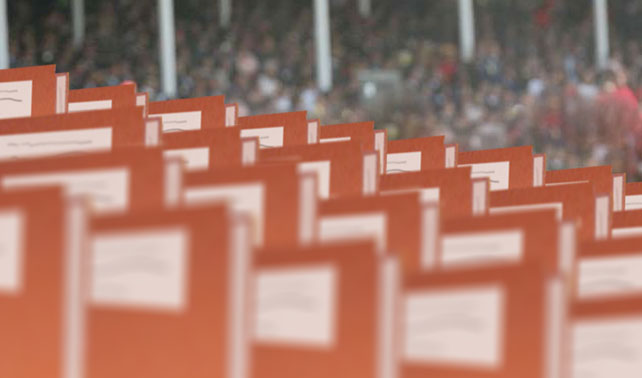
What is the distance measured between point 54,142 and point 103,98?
34.8 inches

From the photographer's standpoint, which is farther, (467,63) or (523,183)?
(467,63)

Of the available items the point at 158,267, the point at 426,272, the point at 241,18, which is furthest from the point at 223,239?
the point at 241,18

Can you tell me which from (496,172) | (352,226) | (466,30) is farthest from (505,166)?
(466,30)

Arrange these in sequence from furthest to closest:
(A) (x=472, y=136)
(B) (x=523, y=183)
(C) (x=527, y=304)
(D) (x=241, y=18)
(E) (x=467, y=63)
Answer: (D) (x=241, y=18) → (E) (x=467, y=63) → (A) (x=472, y=136) → (B) (x=523, y=183) → (C) (x=527, y=304)

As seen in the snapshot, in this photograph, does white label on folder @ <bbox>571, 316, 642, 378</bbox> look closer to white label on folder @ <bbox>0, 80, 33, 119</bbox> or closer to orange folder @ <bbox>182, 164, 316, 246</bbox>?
orange folder @ <bbox>182, 164, 316, 246</bbox>

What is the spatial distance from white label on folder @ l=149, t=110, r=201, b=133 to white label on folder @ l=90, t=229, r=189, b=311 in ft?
4.06

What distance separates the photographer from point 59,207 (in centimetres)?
83

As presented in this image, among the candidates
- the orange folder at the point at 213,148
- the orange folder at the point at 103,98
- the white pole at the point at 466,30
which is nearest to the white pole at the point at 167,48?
the white pole at the point at 466,30

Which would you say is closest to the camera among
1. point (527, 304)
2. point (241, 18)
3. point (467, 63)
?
point (527, 304)

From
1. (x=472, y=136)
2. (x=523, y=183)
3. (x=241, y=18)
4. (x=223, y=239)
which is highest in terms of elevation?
(x=241, y=18)

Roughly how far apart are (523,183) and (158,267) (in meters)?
1.17

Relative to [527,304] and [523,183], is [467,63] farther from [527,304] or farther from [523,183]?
[527,304]

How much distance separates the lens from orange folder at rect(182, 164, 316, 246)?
102cm

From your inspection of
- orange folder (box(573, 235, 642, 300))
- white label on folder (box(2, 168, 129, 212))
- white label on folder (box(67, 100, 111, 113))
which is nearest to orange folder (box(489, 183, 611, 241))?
orange folder (box(573, 235, 642, 300))
